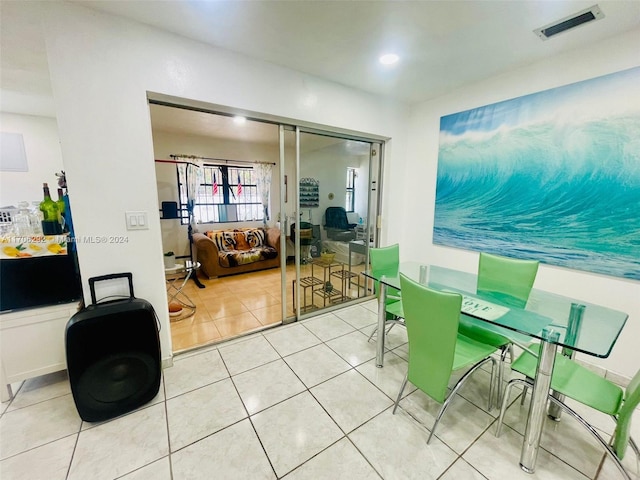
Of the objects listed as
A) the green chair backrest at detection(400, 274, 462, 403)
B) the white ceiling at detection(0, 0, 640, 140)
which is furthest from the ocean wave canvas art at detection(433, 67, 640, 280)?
the green chair backrest at detection(400, 274, 462, 403)

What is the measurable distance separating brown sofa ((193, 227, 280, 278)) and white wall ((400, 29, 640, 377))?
2701mm

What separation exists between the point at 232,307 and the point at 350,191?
217 cm

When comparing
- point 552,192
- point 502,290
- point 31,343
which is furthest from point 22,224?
point 552,192

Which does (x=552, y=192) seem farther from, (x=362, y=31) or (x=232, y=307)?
(x=232, y=307)

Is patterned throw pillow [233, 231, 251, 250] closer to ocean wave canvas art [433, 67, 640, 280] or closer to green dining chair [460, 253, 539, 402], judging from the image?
ocean wave canvas art [433, 67, 640, 280]

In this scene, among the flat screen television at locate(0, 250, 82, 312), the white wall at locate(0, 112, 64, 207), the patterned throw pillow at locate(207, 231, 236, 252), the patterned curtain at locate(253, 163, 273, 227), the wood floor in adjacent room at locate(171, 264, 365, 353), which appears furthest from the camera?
the patterned curtain at locate(253, 163, 273, 227)

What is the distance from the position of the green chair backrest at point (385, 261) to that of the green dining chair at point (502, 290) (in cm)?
67

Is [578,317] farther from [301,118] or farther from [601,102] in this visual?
[301,118]

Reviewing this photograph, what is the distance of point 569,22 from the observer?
68.6 inches

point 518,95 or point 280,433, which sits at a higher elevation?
point 518,95

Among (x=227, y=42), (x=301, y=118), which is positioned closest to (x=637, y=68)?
(x=301, y=118)

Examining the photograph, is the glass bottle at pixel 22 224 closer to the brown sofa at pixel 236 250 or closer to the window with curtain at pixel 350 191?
the brown sofa at pixel 236 250

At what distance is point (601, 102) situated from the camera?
1.96m

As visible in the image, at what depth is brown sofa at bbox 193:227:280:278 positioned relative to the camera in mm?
4352
